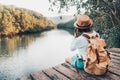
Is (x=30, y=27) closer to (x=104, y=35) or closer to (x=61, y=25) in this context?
(x=61, y=25)

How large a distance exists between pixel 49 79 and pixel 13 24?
320ft

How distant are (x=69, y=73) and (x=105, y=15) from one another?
26.9 feet

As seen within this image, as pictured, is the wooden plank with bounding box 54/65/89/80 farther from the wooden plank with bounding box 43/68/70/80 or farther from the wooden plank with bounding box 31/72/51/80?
the wooden plank with bounding box 31/72/51/80

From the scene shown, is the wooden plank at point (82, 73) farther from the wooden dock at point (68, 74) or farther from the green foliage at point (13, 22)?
the green foliage at point (13, 22)

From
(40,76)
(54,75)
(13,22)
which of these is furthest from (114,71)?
(13,22)

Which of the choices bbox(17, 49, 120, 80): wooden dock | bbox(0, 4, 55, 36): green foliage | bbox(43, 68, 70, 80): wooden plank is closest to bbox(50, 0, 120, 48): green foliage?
bbox(17, 49, 120, 80): wooden dock

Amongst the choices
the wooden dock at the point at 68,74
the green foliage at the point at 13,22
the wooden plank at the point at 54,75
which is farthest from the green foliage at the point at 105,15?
the green foliage at the point at 13,22

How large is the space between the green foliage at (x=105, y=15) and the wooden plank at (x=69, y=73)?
22.2 ft

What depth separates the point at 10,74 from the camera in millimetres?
28953

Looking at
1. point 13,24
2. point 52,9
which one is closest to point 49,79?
point 52,9

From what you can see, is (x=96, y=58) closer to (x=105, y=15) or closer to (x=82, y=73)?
(x=82, y=73)

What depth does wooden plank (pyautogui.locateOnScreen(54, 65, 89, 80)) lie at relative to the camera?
4500 mm

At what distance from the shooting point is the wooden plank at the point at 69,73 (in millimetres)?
4500

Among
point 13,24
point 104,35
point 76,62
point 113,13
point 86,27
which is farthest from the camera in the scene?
point 13,24
